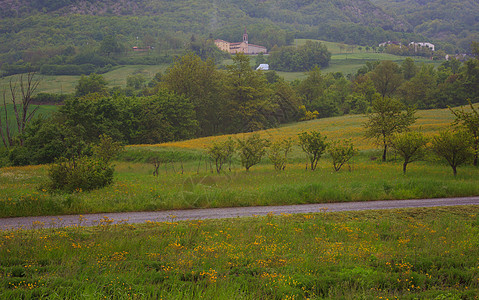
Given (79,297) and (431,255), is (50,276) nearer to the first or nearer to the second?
(79,297)

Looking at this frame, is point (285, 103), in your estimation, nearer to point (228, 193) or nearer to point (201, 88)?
point (201, 88)

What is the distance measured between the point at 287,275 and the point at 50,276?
4882 mm

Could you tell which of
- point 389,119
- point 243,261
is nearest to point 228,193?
point 243,261

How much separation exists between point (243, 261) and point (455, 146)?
20.6 metres

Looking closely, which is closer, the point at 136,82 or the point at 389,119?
the point at 389,119

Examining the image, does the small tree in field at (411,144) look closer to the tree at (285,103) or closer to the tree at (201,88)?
the tree at (285,103)

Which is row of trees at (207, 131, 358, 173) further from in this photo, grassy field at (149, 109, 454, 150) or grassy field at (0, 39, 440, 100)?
grassy field at (0, 39, 440, 100)

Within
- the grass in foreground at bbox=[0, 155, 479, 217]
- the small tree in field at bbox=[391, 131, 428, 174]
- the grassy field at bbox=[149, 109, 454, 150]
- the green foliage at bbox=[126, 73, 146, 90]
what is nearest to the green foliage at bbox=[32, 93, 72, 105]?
the green foliage at bbox=[126, 73, 146, 90]

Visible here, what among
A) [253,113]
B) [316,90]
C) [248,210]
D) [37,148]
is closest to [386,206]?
[248,210]

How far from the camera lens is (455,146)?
72.1 ft

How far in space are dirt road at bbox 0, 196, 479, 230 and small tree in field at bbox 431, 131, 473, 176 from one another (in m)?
5.82

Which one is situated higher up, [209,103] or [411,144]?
[209,103]

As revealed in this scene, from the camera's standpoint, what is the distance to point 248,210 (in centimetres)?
1451

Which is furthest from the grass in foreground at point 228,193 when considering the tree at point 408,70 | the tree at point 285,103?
the tree at point 408,70
